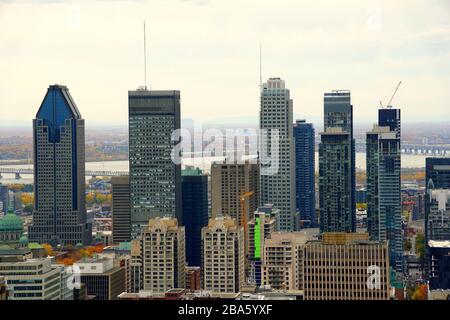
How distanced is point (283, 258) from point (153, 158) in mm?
2965

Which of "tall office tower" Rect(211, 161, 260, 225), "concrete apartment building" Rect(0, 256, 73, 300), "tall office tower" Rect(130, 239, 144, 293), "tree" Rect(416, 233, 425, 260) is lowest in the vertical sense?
"tall office tower" Rect(130, 239, 144, 293)

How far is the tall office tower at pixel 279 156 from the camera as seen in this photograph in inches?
315

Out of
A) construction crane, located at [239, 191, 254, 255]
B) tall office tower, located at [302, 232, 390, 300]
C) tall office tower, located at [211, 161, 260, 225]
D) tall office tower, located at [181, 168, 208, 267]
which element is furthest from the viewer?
tall office tower, located at [211, 161, 260, 225]

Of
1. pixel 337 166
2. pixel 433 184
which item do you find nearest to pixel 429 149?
pixel 433 184

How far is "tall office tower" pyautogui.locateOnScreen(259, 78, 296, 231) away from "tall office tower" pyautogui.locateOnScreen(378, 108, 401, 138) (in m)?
0.97

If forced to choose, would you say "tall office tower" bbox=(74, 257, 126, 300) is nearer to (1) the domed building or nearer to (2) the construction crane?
(1) the domed building

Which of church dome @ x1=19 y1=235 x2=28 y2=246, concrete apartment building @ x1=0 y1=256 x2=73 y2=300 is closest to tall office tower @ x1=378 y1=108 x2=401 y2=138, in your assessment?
church dome @ x1=19 y1=235 x2=28 y2=246

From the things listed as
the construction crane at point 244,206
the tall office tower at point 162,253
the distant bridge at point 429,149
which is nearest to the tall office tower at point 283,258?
the construction crane at point 244,206

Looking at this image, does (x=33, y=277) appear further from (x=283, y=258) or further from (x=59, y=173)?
(x=59, y=173)

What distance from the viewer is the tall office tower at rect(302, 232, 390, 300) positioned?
466cm

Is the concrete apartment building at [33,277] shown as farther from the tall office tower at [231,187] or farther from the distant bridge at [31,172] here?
the tall office tower at [231,187]

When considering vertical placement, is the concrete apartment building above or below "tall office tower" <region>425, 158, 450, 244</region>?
below

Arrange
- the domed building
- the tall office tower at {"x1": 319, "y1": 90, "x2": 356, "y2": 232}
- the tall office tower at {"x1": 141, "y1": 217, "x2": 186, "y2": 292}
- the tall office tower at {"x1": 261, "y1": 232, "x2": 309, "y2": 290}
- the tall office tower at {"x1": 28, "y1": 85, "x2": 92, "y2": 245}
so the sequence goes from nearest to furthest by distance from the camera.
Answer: the tall office tower at {"x1": 261, "y1": 232, "x2": 309, "y2": 290}, the tall office tower at {"x1": 28, "y1": 85, "x2": 92, "y2": 245}, the domed building, the tall office tower at {"x1": 141, "y1": 217, "x2": 186, "y2": 292}, the tall office tower at {"x1": 319, "y1": 90, "x2": 356, "y2": 232}
